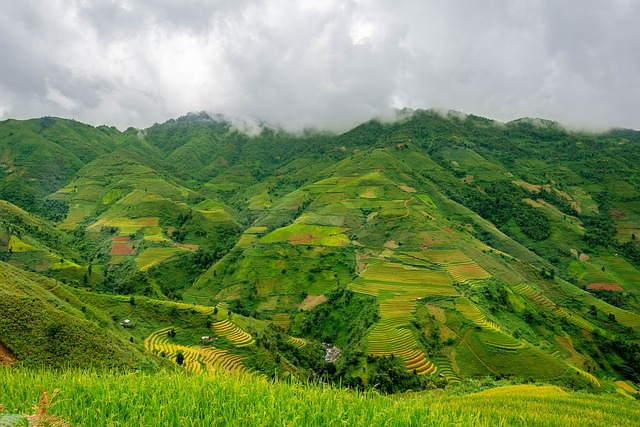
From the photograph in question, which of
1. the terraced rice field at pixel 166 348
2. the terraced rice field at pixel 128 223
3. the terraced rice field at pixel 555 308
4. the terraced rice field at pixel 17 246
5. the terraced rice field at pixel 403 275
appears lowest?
the terraced rice field at pixel 166 348

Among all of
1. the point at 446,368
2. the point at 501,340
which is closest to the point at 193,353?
the point at 446,368

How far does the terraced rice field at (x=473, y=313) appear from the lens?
2088 inches

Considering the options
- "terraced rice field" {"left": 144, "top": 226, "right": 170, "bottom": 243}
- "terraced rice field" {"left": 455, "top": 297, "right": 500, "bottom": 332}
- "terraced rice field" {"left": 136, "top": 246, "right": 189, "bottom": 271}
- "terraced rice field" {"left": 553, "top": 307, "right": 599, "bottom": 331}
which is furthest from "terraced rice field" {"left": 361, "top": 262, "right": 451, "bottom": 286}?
"terraced rice field" {"left": 144, "top": 226, "right": 170, "bottom": 243}

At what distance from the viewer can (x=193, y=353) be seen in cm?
4681

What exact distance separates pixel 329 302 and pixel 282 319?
37.2ft

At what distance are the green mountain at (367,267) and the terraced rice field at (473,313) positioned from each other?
0.97ft

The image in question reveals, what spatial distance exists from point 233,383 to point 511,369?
5266 cm

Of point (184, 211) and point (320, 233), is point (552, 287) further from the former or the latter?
point (184, 211)

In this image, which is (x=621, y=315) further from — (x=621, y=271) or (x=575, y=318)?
(x=621, y=271)

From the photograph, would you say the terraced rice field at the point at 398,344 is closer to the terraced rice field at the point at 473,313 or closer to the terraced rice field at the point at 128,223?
the terraced rice field at the point at 473,313

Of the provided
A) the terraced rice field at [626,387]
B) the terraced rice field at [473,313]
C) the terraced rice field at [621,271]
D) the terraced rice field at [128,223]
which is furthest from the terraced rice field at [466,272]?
the terraced rice field at [128,223]

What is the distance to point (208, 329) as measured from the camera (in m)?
54.5

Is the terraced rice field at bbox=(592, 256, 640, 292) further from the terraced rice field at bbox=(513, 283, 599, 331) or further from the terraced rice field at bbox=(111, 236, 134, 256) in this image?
the terraced rice field at bbox=(111, 236, 134, 256)

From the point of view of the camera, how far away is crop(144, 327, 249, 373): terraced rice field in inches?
1737
